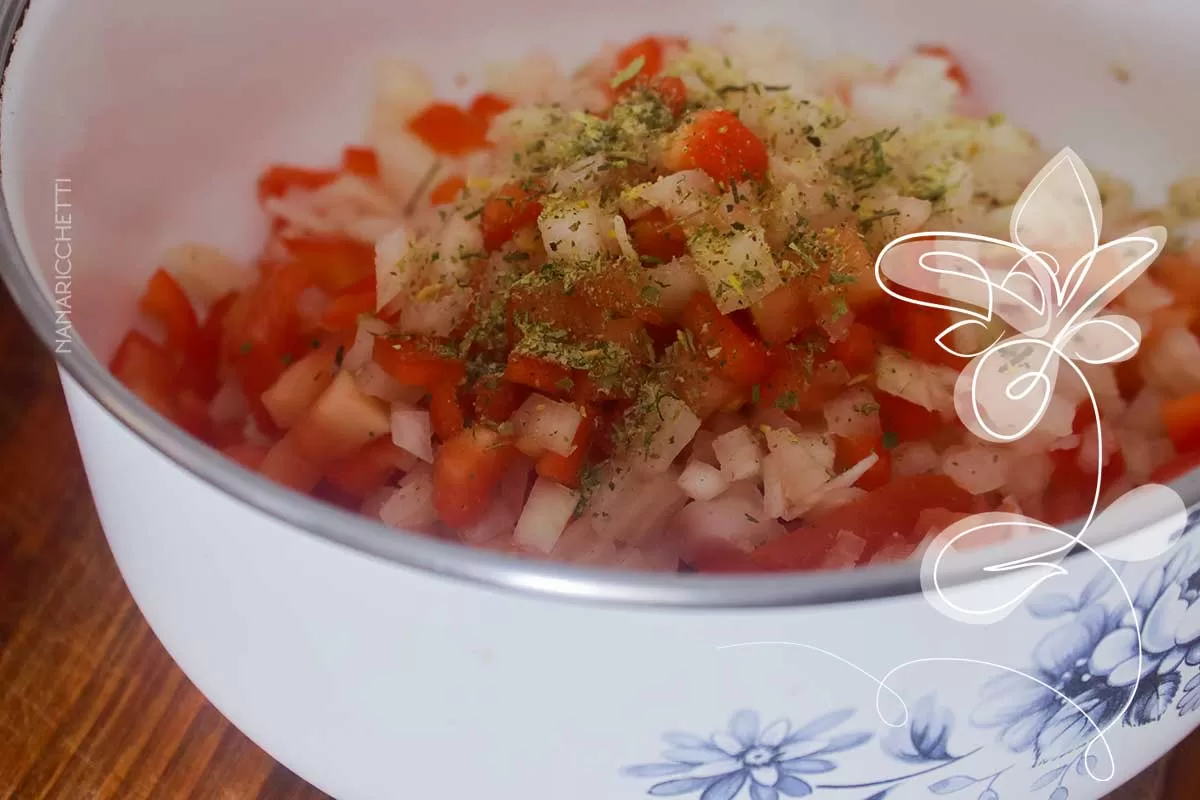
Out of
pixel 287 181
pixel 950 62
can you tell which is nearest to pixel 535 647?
pixel 287 181

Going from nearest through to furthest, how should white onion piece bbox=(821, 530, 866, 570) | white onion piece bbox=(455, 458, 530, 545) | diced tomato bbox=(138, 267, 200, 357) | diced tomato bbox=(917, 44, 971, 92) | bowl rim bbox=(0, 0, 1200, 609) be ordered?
1. bowl rim bbox=(0, 0, 1200, 609)
2. white onion piece bbox=(821, 530, 866, 570)
3. white onion piece bbox=(455, 458, 530, 545)
4. diced tomato bbox=(138, 267, 200, 357)
5. diced tomato bbox=(917, 44, 971, 92)

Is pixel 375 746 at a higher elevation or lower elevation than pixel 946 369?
lower

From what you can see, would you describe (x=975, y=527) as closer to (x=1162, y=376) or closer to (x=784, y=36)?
(x=1162, y=376)

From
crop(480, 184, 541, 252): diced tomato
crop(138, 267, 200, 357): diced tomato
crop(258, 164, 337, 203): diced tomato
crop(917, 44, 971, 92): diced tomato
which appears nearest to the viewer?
crop(480, 184, 541, 252): diced tomato

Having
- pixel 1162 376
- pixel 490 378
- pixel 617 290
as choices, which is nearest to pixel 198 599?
pixel 490 378

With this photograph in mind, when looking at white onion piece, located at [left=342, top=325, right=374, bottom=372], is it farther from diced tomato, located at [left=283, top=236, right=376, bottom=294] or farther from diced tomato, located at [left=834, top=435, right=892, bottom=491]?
diced tomato, located at [left=834, top=435, right=892, bottom=491]

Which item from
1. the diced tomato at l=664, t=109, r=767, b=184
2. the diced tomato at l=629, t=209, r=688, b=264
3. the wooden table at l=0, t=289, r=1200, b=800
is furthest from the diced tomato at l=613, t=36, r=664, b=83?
the wooden table at l=0, t=289, r=1200, b=800
